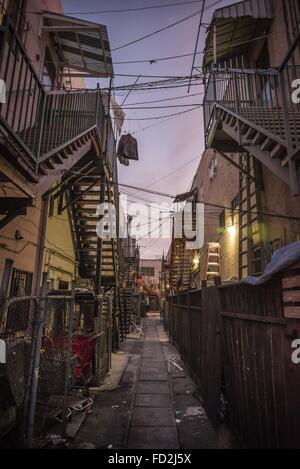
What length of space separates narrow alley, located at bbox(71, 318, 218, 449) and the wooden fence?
0.44m

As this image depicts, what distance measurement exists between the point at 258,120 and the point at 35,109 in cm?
460

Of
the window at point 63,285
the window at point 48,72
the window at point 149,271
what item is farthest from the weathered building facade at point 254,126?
the window at point 149,271

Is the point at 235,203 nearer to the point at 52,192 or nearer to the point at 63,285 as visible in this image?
the point at 52,192

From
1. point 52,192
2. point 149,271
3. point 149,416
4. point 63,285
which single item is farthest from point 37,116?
point 149,271

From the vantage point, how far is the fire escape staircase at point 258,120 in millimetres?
4656

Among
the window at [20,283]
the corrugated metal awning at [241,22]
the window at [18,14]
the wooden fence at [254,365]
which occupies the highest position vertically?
the corrugated metal awning at [241,22]

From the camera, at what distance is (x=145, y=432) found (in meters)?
4.28

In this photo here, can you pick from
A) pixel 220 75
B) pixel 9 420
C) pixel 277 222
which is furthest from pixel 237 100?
pixel 9 420

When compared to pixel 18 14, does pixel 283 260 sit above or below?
below

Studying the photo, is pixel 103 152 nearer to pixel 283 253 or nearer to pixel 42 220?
pixel 42 220

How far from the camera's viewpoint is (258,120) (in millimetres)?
5887

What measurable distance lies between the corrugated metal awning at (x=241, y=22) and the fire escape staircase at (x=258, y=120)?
80.5 inches

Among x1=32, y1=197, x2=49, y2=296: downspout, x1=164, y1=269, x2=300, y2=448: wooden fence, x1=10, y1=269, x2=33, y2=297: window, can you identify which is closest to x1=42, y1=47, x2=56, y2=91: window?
x1=32, y1=197, x2=49, y2=296: downspout

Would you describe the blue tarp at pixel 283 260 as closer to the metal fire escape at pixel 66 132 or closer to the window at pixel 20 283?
the metal fire escape at pixel 66 132
